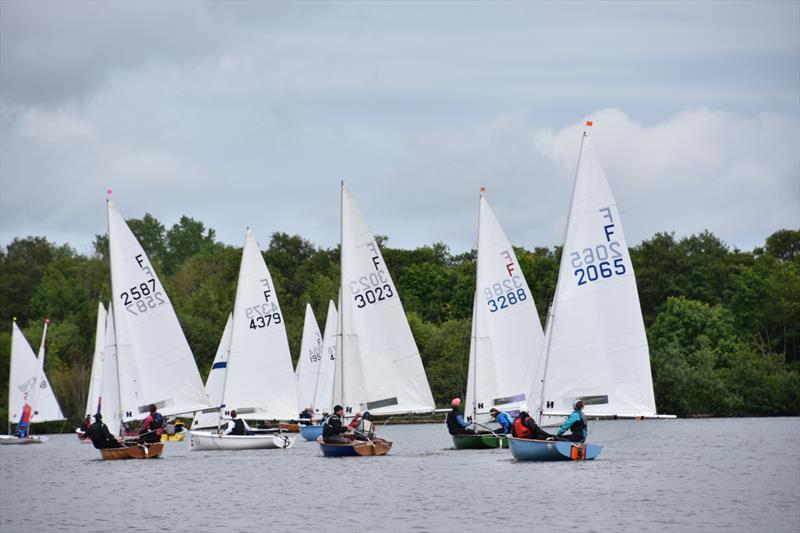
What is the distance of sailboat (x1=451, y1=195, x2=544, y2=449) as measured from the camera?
1858 inches

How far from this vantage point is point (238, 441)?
158ft

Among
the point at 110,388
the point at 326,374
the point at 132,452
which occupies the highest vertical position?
the point at 326,374

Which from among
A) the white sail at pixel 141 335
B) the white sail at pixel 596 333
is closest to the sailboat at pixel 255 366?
the white sail at pixel 141 335

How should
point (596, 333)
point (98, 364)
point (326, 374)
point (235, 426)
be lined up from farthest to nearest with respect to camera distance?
1. point (326, 374)
2. point (98, 364)
3. point (235, 426)
4. point (596, 333)

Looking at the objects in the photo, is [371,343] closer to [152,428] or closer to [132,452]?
[152,428]

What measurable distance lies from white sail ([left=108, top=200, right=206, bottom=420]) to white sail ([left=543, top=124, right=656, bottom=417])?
540 inches

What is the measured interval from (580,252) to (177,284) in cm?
8862

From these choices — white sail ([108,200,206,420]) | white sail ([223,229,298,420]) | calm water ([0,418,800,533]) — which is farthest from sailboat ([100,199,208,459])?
white sail ([223,229,298,420])

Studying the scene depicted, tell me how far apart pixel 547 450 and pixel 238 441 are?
15807 mm

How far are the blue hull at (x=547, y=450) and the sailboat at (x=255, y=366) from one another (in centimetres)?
1487

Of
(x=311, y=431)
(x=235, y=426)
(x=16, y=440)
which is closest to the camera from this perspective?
(x=235, y=426)

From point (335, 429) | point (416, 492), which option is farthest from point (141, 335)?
point (416, 492)

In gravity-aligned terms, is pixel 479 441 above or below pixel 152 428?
below

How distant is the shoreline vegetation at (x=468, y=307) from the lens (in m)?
85.4
